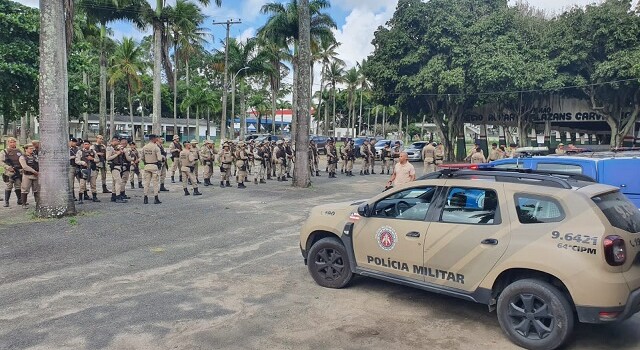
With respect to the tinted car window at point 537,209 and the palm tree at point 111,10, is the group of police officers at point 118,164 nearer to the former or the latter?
the tinted car window at point 537,209

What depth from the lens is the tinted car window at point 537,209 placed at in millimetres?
4516

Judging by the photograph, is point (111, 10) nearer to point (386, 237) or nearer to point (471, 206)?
point (386, 237)

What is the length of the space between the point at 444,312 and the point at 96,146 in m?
11.7

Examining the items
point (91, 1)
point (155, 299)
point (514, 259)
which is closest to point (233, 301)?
point (155, 299)

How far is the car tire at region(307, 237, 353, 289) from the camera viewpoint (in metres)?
6.09

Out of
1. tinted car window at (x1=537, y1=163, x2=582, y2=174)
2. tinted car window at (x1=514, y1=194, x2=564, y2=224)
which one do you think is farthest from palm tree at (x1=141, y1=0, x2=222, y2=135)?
tinted car window at (x1=514, y1=194, x2=564, y2=224)

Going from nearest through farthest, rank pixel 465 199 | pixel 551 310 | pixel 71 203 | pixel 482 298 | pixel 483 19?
pixel 551 310 < pixel 482 298 < pixel 465 199 < pixel 71 203 < pixel 483 19

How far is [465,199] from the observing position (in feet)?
17.0

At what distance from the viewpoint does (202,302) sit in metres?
5.70

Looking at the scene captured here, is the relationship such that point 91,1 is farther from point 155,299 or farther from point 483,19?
point 155,299

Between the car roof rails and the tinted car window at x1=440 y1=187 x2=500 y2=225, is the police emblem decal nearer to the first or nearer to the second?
the tinted car window at x1=440 y1=187 x2=500 y2=225

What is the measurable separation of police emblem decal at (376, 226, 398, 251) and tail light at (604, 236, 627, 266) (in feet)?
6.65

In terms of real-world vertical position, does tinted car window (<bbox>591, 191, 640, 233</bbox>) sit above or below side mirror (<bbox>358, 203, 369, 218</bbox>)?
above

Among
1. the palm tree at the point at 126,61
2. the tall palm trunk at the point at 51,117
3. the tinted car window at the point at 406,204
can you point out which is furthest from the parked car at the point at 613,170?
the palm tree at the point at 126,61
